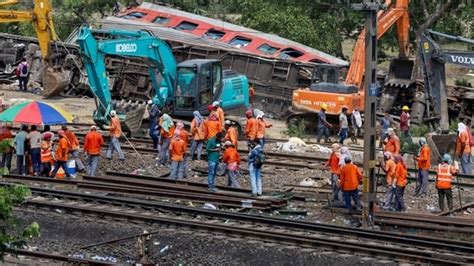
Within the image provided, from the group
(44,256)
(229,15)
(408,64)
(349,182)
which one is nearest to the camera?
(44,256)

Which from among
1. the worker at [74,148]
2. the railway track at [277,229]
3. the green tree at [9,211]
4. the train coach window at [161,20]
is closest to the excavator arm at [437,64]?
the worker at [74,148]

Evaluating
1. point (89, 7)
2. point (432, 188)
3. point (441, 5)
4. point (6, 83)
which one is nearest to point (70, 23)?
point (89, 7)

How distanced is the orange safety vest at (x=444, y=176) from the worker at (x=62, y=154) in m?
8.57

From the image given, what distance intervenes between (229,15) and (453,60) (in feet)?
91.7

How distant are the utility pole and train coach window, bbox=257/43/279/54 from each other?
20.3 metres

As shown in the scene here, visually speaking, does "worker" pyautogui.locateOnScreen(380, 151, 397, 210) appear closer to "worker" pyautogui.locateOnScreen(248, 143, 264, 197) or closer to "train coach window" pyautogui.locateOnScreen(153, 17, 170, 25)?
"worker" pyautogui.locateOnScreen(248, 143, 264, 197)

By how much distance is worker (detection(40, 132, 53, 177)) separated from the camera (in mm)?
25972

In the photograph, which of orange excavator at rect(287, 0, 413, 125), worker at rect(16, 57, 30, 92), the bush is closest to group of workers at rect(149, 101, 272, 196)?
the bush

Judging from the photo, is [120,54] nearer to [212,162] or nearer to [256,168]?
[212,162]

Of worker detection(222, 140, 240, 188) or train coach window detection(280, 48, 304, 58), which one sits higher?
train coach window detection(280, 48, 304, 58)

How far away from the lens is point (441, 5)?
→ 4741 centimetres

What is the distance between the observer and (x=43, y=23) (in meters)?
36.8

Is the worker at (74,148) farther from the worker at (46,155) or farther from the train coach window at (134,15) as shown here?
the train coach window at (134,15)

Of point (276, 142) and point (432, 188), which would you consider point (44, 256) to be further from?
point (276, 142)
